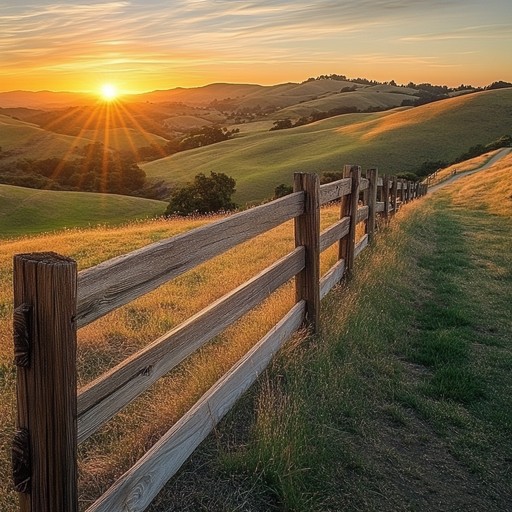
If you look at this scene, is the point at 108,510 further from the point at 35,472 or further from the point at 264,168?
the point at 264,168

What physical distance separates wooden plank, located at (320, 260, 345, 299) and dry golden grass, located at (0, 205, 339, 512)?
242mm

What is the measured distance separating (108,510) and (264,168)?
80760 millimetres

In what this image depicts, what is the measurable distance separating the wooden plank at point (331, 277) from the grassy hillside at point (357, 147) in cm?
5758

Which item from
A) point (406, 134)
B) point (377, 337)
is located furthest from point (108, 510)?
point (406, 134)

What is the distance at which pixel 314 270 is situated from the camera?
5887 mm

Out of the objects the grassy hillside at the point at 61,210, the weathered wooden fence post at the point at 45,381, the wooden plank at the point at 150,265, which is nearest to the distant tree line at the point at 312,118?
the grassy hillside at the point at 61,210

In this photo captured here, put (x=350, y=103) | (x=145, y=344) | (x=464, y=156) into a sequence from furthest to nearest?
(x=350, y=103), (x=464, y=156), (x=145, y=344)

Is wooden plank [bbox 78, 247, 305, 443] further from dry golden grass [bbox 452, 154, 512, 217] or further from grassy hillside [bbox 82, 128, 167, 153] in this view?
grassy hillside [bbox 82, 128, 167, 153]

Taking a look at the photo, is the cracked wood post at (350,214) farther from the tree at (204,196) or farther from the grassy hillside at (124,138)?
the grassy hillside at (124,138)

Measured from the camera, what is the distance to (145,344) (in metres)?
5.84

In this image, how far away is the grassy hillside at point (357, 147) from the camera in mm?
75250

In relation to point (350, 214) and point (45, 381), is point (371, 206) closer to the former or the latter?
point (350, 214)

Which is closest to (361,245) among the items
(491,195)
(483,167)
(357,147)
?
(491,195)

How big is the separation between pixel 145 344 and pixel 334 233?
2934 mm
